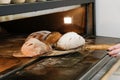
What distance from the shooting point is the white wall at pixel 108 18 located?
2.08 m

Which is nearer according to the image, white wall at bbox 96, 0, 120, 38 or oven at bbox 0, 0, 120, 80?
oven at bbox 0, 0, 120, 80

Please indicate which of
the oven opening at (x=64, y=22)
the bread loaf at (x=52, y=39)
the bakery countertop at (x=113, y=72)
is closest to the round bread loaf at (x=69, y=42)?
the bread loaf at (x=52, y=39)

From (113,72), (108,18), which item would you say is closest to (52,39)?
(113,72)

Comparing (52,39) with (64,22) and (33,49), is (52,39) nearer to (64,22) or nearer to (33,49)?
(33,49)

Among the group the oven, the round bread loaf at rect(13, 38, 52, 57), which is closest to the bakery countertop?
the oven

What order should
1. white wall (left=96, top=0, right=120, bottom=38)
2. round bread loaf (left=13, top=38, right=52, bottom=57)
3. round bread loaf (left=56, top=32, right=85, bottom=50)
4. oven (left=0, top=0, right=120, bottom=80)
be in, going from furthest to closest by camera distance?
1. white wall (left=96, top=0, right=120, bottom=38)
2. round bread loaf (left=56, top=32, right=85, bottom=50)
3. round bread loaf (left=13, top=38, right=52, bottom=57)
4. oven (left=0, top=0, right=120, bottom=80)

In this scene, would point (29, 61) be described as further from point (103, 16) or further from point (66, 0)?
point (103, 16)

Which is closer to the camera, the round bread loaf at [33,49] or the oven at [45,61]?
the oven at [45,61]

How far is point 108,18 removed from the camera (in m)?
2.11

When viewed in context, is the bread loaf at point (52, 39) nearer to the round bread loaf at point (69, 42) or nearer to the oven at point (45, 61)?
the round bread loaf at point (69, 42)

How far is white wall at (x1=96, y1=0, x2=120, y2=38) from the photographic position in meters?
2.08

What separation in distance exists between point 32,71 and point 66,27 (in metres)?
1.04

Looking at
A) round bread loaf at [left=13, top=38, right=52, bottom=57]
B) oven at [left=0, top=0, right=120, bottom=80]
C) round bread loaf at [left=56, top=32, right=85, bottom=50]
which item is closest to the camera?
oven at [left=0, top=0, right=120, bottom=80]

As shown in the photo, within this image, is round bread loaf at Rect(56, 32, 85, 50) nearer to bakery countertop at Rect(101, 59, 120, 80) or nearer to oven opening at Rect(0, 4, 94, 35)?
bakery countertop at Rect(101, 59, 120, 80)
